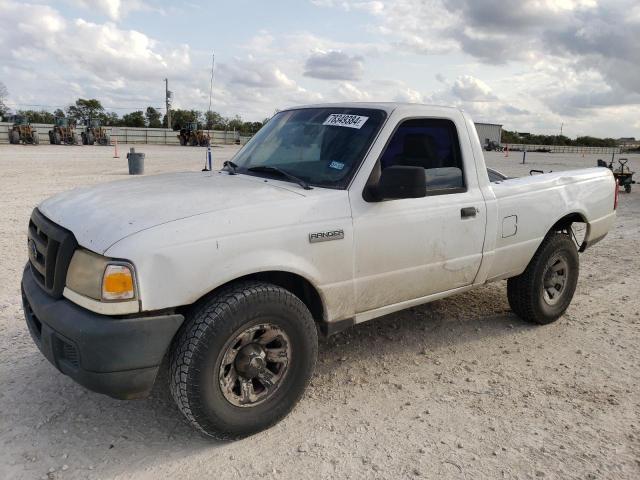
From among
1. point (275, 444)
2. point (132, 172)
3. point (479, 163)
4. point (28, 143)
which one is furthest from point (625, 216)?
point (28, 143)

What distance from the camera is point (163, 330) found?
262 cm

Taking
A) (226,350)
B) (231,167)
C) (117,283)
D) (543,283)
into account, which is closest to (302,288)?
(226,350)

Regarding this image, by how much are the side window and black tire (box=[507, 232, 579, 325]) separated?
1234 mm

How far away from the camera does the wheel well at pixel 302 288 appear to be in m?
3.16

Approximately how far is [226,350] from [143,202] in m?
0.93

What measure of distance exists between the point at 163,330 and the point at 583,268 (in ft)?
18.7

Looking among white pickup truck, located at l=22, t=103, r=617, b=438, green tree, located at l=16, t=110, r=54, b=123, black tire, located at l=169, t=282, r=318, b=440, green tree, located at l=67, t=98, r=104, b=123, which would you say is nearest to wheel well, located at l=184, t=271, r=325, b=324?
white pickup truck, located at l=22, t=103, r=617, b=438

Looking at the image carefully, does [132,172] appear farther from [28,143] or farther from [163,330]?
[28,143]

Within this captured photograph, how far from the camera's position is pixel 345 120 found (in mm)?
3713

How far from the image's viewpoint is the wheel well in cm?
316

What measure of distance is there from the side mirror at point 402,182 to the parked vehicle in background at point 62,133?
39259mm

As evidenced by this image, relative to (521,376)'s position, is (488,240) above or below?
above

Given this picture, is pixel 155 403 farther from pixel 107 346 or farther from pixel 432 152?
pixel 432 152

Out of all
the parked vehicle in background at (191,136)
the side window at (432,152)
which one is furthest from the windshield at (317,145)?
the parked vehicle in background at (191,136)
